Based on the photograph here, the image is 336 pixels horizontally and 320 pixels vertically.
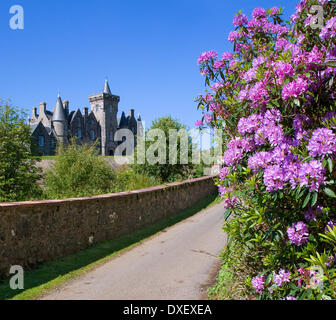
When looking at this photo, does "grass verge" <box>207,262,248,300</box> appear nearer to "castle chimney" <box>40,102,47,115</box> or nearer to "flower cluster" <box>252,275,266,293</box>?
"flower cluster" <box>252,275,266,293</box>

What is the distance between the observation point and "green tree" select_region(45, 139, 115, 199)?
40.9 feet

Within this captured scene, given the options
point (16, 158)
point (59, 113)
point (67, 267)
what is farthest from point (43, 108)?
point (67, 267)

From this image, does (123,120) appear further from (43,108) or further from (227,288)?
(227,288)

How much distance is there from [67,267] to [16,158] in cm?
879

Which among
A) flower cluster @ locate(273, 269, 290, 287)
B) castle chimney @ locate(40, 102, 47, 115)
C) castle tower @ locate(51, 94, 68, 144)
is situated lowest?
flower cluster @ locate(273, 269, 290, 287)

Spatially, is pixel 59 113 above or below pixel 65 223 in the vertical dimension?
above

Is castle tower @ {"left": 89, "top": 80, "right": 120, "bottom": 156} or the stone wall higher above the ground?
castle tower @ {"left": 89, "top": 80, "right": 120, "bottom": 156}

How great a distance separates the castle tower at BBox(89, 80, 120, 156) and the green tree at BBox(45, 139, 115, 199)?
5132 cm

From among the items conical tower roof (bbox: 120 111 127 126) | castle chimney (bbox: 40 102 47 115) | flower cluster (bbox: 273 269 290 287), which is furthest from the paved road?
conical tower roof (bbox: 120 111 127 126)

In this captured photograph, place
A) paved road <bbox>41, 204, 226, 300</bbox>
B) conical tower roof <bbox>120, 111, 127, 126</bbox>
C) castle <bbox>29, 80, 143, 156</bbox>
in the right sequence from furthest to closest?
conical tower roof <bbox>120, 111, 127, 126</bbox> < castle <bbox>29, 80, 143, 156</bbox> < paved road <bbox>41, 204, 226, 300</bbox>

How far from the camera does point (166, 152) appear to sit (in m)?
19.5

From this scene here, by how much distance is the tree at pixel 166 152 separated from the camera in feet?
62.6

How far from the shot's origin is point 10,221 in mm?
6082
